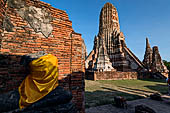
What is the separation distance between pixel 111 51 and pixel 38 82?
20641mm

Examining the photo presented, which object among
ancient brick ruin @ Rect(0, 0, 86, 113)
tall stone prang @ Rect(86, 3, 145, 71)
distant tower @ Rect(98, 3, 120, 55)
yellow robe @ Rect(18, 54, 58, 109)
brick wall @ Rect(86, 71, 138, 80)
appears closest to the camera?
yellow robe @ Rect(18, 54, 58, 109)

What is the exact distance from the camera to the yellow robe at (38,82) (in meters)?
1.60

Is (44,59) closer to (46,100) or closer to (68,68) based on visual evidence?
(46,100)

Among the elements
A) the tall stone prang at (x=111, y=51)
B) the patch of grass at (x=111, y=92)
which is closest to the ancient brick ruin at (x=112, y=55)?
the tall stone prang at (x=111, y=51)

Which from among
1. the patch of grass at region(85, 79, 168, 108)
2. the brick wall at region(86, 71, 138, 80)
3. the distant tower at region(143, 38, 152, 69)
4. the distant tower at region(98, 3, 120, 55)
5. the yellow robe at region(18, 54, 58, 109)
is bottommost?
Answer: the patch of grass at region(85, 79, 168, 108)

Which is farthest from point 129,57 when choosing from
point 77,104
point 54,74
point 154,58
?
point 54,74

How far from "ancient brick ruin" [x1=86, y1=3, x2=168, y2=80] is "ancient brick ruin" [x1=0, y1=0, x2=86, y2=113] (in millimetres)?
8392

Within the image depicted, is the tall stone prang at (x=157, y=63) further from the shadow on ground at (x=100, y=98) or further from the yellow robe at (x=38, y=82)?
the yellow robe at (x=38, y=82)

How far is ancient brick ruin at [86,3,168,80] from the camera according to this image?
14352 mm

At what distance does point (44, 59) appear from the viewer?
1709 mm

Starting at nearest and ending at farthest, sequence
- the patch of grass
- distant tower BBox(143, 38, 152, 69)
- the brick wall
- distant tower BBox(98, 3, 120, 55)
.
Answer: the patch of grass → the brick wall → distant tower BBox(143, 38, 152, 69) → distant tower BBox(98, 3, 120, 55)

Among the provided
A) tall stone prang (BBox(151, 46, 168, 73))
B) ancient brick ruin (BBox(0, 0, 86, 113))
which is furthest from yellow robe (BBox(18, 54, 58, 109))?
tall stone prang (BBox(151, 46, 168, 73))

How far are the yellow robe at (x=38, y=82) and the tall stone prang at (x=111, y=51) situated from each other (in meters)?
12.9

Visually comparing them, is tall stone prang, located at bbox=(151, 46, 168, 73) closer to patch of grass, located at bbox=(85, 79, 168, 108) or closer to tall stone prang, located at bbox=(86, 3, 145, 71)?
tall stone prang, located at bbox=(86, 3, 145, 71)
